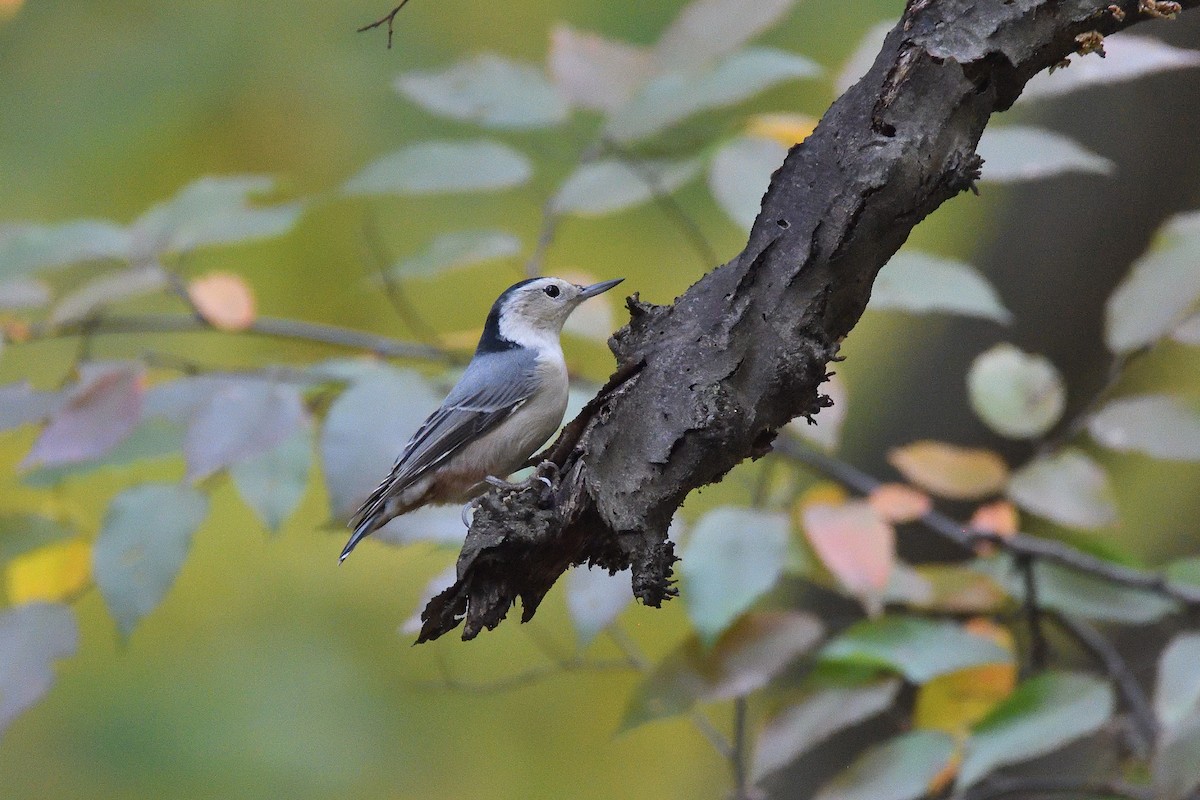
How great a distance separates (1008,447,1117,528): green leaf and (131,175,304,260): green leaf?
5.50ft

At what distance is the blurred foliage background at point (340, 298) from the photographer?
3.63m

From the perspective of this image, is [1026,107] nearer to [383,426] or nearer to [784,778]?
[784,778]

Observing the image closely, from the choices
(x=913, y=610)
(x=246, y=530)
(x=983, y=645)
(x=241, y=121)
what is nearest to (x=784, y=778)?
(x=913, y=610)

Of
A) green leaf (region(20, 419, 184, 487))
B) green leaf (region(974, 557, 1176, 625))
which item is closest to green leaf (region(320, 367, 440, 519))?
green leaf (region(20, 419, 184, 487))

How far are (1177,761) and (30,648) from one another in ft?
6.75

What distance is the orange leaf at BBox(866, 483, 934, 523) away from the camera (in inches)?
98.8

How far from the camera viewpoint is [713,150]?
7.81 feet

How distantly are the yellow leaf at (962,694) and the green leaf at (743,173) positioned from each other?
3.70ft

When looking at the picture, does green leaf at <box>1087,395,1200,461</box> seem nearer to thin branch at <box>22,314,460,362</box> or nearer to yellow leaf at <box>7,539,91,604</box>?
thin branch at <box>22,314,460,362</box>

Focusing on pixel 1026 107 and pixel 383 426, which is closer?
pixel 383 426

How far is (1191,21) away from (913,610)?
1893 mm

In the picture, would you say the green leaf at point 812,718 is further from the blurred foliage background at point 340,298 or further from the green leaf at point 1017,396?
the blurred foliage background at point 340,298

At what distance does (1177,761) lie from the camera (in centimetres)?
191

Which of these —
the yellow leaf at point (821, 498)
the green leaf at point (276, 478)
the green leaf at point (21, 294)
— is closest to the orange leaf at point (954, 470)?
the yellow leaf at point (821, 498)
